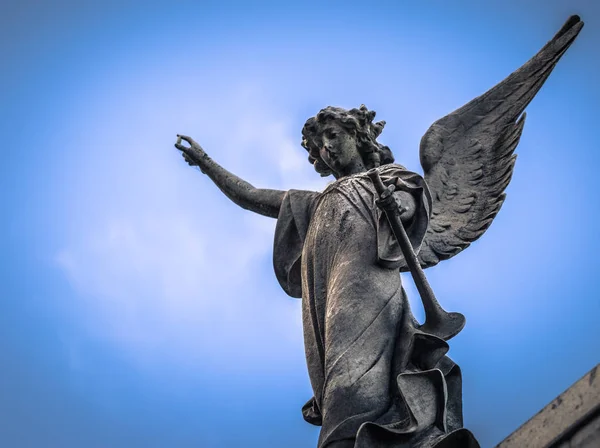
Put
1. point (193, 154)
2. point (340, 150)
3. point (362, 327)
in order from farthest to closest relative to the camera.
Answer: point (193, 154) < point (340, 150) < point (362, 327)

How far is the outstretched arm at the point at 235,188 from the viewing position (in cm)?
841

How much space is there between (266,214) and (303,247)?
0.76 meters

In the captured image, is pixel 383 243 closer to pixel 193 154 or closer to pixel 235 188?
pixel 235 188

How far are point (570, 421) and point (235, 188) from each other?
420 cm

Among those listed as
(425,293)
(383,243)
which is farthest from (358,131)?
(425,293)

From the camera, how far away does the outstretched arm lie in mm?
8414

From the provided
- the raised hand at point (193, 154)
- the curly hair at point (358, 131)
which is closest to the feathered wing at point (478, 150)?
the curly hair at point (358, 131)

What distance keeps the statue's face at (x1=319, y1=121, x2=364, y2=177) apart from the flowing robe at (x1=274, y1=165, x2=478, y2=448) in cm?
30

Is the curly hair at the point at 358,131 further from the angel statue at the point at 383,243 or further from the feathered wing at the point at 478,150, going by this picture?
the feathered wing at the point at 478,150

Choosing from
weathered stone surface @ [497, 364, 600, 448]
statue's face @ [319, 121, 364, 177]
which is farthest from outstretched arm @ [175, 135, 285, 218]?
weathered stone surface @ [497, 364, 600, 448]

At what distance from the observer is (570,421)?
4.89 m

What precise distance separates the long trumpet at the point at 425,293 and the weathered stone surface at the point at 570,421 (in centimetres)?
169

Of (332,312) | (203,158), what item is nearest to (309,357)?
(332,312)

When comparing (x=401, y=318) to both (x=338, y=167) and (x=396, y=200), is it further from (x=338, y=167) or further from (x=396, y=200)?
(x=338, y=167)
